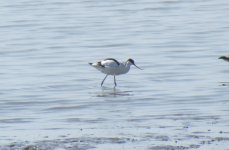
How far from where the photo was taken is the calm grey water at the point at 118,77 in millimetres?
12492

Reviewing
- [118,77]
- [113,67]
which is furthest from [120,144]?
[118,77]

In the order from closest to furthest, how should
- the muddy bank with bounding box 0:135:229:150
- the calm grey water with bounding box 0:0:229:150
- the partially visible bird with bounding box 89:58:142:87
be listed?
1. the muddy bank with bounding box 0:135:229:150
2. the calm grey water with bounding box 0:0:229:150
3. the partially visible bird with bounding box 89:58:142:87

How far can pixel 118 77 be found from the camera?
20.8 meters

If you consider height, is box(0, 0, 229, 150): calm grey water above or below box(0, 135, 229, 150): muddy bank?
above

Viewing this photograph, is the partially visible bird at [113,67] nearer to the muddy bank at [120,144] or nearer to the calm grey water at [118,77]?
the calm grey water at [118,77]

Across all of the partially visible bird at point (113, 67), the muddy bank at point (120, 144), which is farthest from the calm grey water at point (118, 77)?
the partially visible bird at point (113, 67)

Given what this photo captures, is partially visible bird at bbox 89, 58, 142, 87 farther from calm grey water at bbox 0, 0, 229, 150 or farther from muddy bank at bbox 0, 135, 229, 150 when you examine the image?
muddy bank at bbox 0, 135, 229, 150

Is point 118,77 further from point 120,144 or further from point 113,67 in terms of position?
point 120,144

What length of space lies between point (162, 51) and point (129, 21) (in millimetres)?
7588

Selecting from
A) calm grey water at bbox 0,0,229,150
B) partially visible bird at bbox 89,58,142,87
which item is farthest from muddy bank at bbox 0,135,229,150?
partially visible bird at bbox 89,58,142,87

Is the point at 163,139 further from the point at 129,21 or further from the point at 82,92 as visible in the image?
the point at 129,21

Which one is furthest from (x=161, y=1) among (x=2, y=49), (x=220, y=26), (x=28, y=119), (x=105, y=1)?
(x=28, y=119)

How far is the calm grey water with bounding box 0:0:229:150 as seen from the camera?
41.0ft

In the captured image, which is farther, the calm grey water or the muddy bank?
the calm grey water
